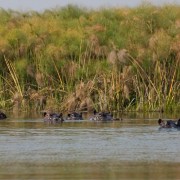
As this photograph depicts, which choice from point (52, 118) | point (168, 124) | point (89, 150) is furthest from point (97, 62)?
point (89, 150)

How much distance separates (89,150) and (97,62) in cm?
1386

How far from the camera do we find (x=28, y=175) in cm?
1653

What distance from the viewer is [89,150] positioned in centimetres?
2038

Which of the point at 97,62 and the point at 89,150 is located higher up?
the point at 97,62

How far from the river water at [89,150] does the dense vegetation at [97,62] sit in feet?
14.2

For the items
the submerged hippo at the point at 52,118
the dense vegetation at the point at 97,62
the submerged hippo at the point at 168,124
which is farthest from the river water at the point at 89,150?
the dense vegetation at the point at 97,62

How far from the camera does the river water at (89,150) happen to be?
16.9m

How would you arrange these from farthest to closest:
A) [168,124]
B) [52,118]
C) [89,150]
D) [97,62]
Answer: [97,62], [52,118], [168,124], [89,150]

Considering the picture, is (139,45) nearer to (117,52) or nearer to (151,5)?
(117,52)

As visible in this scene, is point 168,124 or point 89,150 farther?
point 168,124

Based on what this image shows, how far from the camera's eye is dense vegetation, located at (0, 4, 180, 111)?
32.7 m

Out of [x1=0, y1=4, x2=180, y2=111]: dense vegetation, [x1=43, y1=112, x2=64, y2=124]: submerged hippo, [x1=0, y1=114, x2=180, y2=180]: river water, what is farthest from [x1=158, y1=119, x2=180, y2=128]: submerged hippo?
[x1=0, y1=4, x2=180, y2=111]: dense vegetation

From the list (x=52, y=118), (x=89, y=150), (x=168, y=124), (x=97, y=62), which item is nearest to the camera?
(x=89, y=150)

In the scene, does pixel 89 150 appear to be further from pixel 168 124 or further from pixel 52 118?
pixel 52 118
